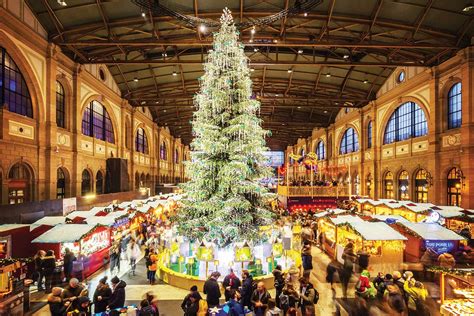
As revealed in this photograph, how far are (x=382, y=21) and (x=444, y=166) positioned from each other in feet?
33.1

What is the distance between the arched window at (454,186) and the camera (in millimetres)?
19406

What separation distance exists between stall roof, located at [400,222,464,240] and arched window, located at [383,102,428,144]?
39.6ft

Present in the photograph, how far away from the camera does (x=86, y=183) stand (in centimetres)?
2286

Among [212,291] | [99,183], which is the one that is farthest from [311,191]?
[212,291]

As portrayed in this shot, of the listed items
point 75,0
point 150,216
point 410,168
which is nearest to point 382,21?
point 410,168

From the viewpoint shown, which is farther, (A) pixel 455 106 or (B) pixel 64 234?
(A) pixel 455 106

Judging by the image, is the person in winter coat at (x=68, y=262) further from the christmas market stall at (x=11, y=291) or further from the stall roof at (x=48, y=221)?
the stall roof at (x=48, y=221)

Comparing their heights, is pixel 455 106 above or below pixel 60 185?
above

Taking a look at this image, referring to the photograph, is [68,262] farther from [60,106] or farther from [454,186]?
[454,186]

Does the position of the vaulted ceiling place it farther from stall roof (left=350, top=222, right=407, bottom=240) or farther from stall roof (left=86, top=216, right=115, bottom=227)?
stall roof (left=350, top=222, right=407, bottom=240)

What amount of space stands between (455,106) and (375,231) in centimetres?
1303

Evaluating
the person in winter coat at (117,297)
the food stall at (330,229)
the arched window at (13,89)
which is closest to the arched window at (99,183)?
the arched window at (13,89)

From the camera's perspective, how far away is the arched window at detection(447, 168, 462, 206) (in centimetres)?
1941

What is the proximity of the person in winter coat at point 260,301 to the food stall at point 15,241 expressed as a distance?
873 centimetres
